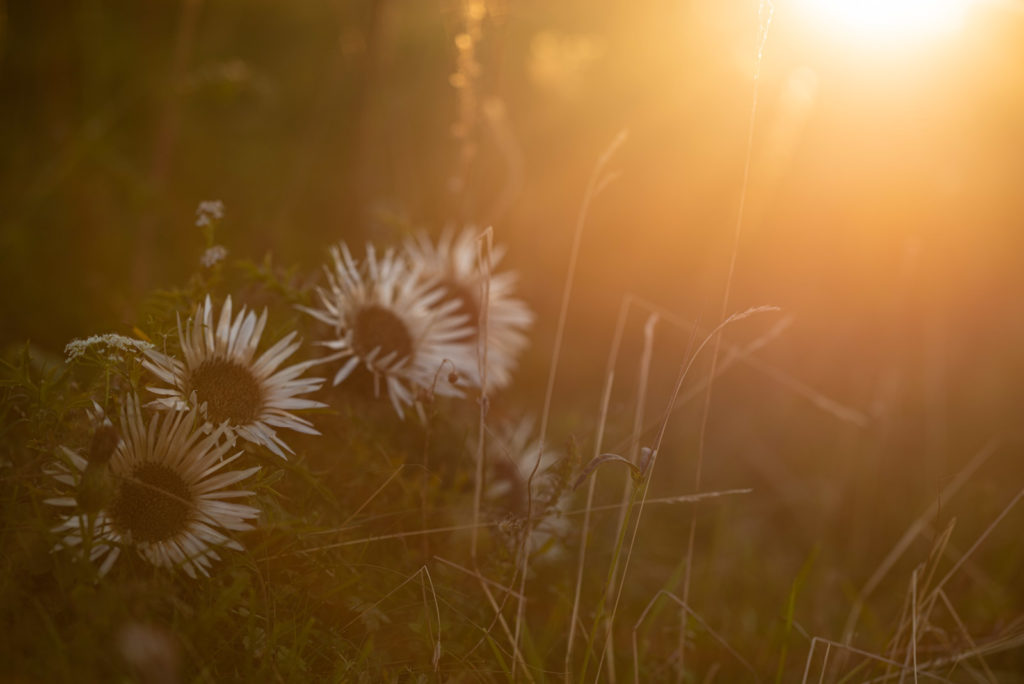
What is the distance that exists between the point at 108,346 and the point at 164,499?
0.22m

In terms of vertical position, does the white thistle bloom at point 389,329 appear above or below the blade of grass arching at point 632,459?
above


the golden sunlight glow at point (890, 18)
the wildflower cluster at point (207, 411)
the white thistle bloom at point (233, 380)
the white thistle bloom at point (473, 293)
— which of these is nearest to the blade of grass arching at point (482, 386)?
the wildflower cluster at point (207, 411)

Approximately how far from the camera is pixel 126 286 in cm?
253

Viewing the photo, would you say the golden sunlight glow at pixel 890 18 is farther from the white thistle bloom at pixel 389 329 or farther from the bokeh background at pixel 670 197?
the white thistle bloom at pixel 389 329

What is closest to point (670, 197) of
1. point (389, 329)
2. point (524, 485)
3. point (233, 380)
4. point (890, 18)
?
point (890, 18)

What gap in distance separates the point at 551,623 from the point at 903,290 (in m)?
2.08

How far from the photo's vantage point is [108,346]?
3.50 ft

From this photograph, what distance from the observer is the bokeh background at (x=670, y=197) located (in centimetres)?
249

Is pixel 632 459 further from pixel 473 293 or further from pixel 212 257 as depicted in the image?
pixel 212 257

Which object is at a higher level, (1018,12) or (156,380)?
(1018,12)

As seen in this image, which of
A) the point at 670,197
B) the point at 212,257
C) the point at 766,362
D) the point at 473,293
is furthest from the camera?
the point at 670,197

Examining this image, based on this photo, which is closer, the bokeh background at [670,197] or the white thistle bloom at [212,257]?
the white thistle bloom at [212,257]

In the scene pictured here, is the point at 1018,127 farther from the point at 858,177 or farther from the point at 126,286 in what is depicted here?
the point at 126,286

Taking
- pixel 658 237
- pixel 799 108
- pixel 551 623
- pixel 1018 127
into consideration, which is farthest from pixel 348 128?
pixel 1018 127
